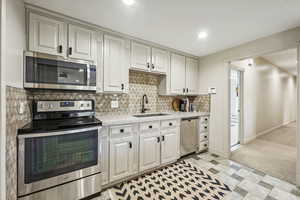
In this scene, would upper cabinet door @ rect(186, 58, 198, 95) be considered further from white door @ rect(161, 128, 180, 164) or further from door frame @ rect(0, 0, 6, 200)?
door frame @ rect(0, 0, 6, 200)

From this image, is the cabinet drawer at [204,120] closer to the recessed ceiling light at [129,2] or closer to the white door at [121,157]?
the white door at [121,157]

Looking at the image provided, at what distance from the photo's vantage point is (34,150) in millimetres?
1346

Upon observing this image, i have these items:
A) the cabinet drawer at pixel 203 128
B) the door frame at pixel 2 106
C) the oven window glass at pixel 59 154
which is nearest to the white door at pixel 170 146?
the cabinet drawer at pixel 203 128

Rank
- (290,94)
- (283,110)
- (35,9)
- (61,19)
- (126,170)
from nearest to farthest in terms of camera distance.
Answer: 1. (35,9)
2. (61,19)
3. (126,170)
4. (283,110)
5. (290,94)

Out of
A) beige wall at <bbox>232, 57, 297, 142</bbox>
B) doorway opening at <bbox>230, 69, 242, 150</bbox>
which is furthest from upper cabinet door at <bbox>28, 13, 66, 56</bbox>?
doorway opening at <bbox>230, 69, 242, 150</bbox>

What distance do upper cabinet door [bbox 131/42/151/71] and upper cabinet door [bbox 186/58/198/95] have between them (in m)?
1.20

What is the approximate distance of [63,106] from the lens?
1.85 m

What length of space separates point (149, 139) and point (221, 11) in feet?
6.83

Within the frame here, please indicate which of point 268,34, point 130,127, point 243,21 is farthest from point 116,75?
point 268,34

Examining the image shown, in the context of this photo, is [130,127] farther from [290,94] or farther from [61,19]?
[290,94]

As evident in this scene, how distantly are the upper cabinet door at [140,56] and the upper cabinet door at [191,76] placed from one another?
1.20m

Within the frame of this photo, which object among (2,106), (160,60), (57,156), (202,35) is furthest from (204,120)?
(2,106)

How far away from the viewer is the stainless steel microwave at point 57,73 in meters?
1.51

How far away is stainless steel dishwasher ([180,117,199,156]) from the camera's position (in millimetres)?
2754
